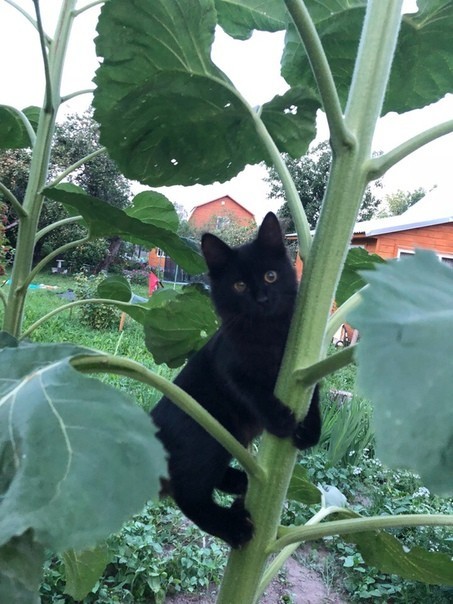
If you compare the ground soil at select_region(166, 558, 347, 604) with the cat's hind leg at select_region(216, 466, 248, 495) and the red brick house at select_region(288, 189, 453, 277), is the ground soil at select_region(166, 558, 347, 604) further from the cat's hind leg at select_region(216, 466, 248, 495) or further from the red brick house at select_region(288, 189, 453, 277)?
the red brick house at select_region(288, 189, 453, 277)

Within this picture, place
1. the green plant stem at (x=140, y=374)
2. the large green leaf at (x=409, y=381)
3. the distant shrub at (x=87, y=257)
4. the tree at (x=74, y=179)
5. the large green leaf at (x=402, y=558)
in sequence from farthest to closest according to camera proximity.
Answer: the distant shrub at (x=87, y=257) < the tree at (x=74, y=179) < the large green leaf at (x=402, y=558) < the green plant stem at (x=140, y=374) < the large green leaf at (x=409, y=381)

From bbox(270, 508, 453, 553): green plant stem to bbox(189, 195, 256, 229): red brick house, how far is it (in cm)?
1383

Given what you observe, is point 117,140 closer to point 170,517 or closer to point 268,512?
point 268,512

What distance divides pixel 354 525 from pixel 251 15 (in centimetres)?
79

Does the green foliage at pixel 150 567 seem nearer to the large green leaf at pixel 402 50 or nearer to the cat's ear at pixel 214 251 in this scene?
the cat's ear at pixel 214 251

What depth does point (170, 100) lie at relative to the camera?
67cm

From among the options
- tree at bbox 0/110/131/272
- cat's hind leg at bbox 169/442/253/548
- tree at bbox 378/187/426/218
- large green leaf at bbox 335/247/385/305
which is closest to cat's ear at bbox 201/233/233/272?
large green leaf at bbox 335/247/385/305

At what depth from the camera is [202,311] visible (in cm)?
97

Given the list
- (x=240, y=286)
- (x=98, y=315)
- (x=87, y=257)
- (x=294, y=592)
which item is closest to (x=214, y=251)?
(x=240, y=286)

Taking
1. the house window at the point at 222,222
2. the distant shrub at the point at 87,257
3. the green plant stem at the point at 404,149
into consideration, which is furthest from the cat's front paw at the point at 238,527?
the house window at the point at 222,222

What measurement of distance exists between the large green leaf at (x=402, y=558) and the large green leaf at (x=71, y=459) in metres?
0.45

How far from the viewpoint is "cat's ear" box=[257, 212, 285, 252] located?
3.41 feet

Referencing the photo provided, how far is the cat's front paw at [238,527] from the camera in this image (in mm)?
538

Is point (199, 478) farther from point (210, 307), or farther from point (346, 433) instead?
point (346, 433)
